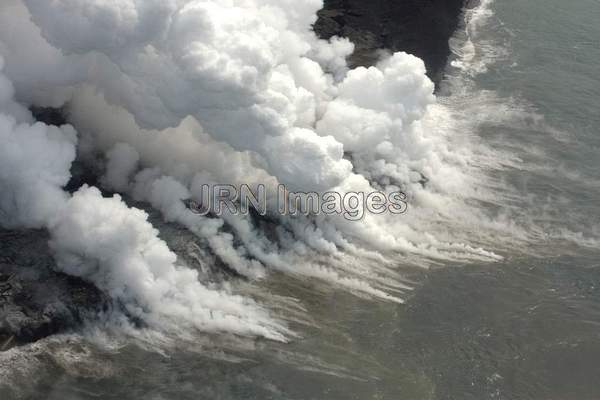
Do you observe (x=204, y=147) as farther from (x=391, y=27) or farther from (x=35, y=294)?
(x=391, y=27)

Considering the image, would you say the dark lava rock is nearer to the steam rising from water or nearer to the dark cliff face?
the steam rising from water

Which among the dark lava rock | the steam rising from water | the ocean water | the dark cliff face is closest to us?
the dark lava rock

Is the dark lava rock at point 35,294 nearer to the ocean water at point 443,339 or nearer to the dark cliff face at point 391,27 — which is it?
the ocean water at point 443,339

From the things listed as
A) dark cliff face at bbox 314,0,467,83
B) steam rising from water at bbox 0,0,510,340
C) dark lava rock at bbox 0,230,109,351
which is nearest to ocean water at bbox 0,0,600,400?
dark lava rock at bbox 0,230,109,351

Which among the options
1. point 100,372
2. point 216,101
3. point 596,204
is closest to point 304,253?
point 216,101

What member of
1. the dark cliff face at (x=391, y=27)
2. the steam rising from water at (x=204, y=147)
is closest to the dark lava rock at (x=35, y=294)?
the steam rising from water at (x=204, y=147)

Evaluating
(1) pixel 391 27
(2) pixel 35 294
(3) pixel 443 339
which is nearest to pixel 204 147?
(2) pixel 35 294

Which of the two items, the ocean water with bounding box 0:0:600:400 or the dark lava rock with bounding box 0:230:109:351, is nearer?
the dark lava rock with bounding box 0:230:109:351

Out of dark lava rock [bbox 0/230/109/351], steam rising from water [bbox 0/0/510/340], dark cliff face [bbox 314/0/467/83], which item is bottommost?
dark lava rock [bbox 0/230/109/351]
